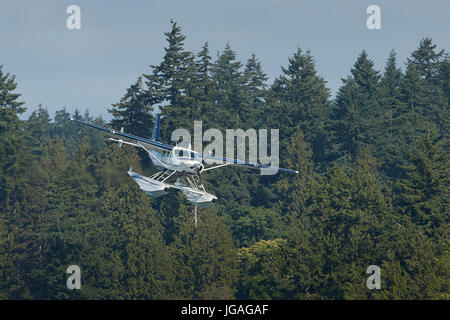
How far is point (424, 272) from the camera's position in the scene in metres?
63.8

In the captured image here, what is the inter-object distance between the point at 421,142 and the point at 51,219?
34063 mm

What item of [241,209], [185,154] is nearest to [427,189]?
[241,209]

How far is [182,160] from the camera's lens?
1922 inches

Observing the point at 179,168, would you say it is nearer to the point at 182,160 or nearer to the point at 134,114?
the point at 182,160

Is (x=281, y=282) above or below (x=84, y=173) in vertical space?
below

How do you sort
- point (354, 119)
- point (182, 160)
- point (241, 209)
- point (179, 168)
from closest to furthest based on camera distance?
1. point (182, 160)
2. point (179, 168)
3. point (241, 209)
4. point (354, 119)

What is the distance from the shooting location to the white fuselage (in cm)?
4856

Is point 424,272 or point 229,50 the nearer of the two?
point 424,272

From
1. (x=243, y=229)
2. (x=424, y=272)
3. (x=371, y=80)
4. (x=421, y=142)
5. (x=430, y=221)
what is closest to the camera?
(x=424, y=272)

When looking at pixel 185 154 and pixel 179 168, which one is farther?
pixel 179 168

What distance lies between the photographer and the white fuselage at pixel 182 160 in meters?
48.6
